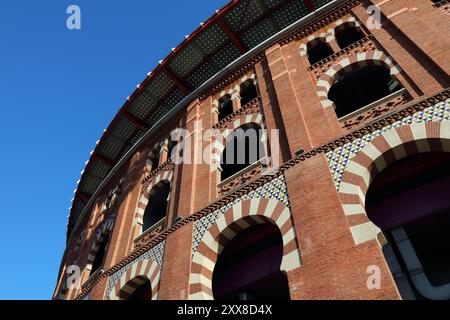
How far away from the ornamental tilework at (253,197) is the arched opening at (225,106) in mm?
3810

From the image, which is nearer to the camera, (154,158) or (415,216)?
(415,216)

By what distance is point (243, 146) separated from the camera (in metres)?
8.72

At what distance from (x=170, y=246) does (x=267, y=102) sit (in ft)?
12.8

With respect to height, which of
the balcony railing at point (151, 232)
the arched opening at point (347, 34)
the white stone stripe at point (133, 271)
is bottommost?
the white stone stripe at point (133, 271)

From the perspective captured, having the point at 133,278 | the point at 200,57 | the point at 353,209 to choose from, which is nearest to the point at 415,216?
the point at 353,209

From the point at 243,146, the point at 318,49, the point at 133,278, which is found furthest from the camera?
the point at 318,49

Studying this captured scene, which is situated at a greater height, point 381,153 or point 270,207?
point 381,153

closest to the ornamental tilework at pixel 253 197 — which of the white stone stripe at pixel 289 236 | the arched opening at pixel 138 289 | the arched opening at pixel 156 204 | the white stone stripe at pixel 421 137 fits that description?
the white stone stripe at pixel 289 236

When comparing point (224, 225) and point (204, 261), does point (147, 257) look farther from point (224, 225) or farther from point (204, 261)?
point (224, 225)

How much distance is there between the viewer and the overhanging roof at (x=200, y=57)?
35.2ft

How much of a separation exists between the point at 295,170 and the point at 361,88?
13.4ft

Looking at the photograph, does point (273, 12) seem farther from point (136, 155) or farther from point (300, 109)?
point (136, 155)

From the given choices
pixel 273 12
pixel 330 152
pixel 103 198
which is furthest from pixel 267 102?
pixel 103 198

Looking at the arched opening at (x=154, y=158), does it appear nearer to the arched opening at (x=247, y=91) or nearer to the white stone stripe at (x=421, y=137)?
the arched opening at (x=247, y=91)
